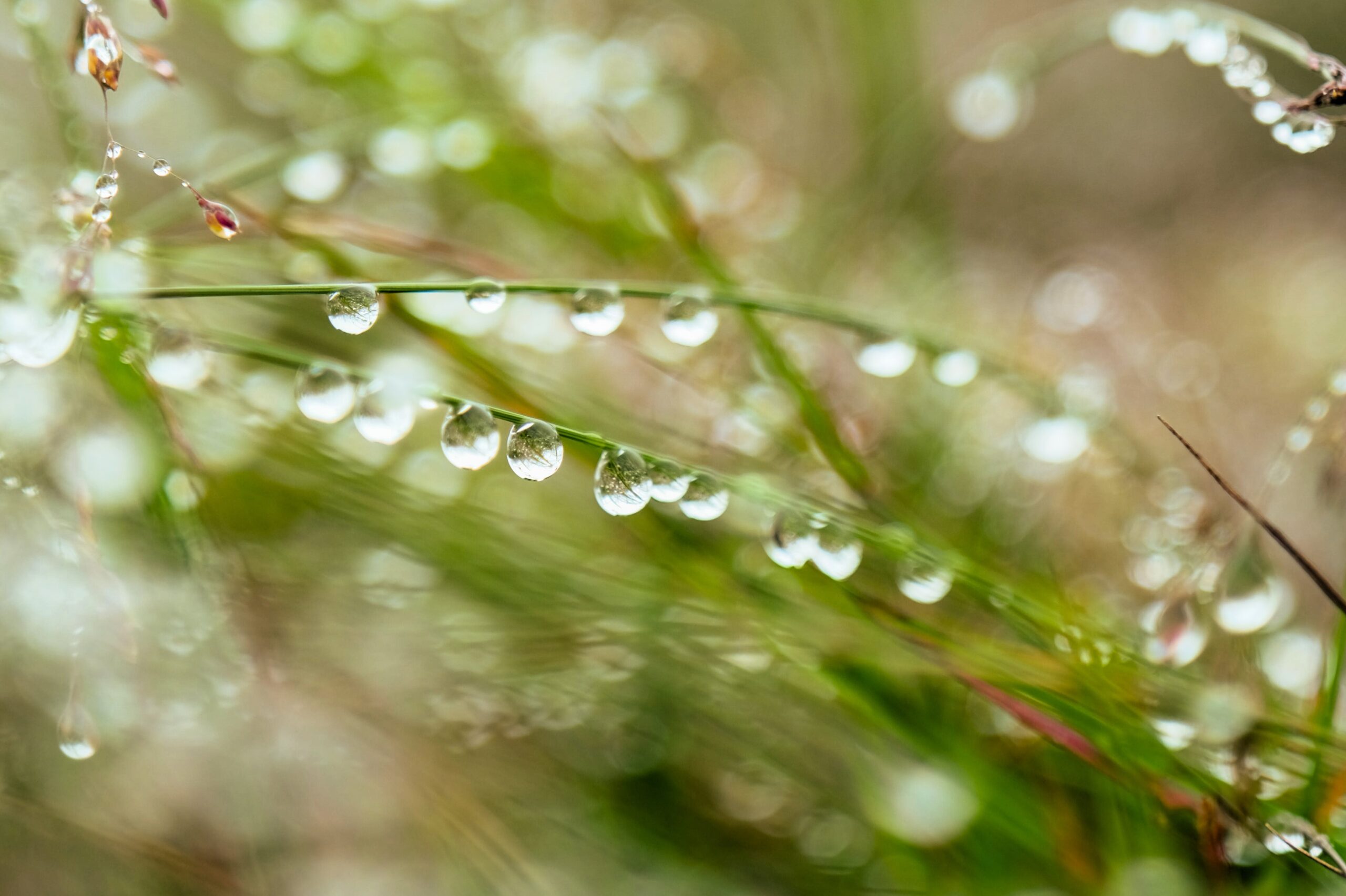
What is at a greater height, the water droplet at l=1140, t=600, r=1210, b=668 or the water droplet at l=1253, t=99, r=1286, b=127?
the water droplet at l=1253, t=99, r=1286, b=127

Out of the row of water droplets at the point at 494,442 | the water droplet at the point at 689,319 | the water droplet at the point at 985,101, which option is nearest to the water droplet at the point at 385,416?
the row of water droplets at the point at 494,442

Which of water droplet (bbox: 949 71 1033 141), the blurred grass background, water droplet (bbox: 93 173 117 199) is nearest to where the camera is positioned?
water droplet (bbox: 93 173 117 199)

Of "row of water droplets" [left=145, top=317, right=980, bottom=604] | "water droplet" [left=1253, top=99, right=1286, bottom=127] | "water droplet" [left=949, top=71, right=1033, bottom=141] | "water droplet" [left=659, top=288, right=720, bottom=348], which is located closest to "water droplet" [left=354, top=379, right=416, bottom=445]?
"row of water droplets" [left=145, top=317, right=980, bottom=604]

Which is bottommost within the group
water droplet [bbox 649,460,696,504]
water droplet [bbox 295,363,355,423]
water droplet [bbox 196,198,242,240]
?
water droplet [bbox 649,460,696,504]

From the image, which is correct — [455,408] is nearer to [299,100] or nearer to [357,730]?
[357,730]

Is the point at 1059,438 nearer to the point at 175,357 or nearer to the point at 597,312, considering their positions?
the point at 597,312

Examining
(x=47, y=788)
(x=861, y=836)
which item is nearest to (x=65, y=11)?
(x=47, y=788)

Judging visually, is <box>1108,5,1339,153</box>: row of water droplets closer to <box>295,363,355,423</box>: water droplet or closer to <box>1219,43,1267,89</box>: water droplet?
<box>1219,43,1267,89</box>: water droplet

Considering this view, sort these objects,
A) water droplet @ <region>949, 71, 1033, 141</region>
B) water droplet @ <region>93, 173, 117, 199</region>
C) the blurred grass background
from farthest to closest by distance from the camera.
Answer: water droplet @ <region>949, 71, 1033, 141</region> < the blurred grass background < water droplet @ <region>93, 173, 117, 199</region>
